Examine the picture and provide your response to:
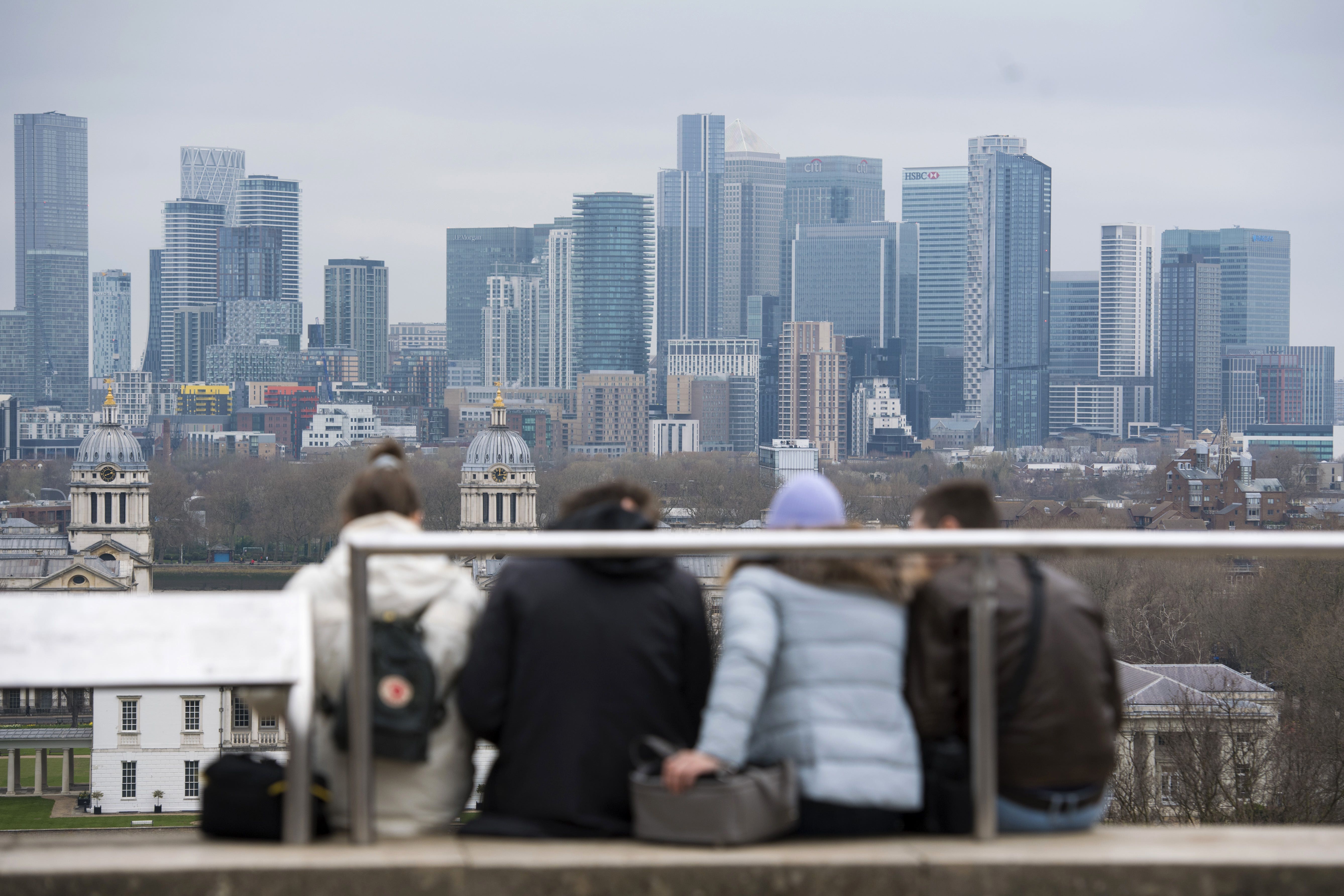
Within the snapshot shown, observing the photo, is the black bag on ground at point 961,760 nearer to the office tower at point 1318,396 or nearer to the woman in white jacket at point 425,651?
the woman in white jacket at point 425,651

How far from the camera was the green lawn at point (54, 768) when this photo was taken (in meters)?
34.6

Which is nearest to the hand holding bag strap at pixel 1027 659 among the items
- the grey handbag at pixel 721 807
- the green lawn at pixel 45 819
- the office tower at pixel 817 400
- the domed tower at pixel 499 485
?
the grey handbag at pixel 721 807

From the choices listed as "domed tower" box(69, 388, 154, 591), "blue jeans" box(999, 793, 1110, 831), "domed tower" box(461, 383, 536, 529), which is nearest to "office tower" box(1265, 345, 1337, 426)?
"domed tower" box(461, 383, 536, 529)

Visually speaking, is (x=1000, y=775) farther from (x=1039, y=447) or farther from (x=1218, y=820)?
(x=1039, y=447)

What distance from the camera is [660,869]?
10.8 feet

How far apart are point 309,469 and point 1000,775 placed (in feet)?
362

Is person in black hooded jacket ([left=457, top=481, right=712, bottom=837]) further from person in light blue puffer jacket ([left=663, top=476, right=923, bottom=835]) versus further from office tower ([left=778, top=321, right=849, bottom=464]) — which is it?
office tower ([left=778, top=321, right=849, bottom=464])

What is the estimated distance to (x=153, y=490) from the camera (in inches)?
4097

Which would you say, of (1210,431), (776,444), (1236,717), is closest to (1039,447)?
(1210,431)

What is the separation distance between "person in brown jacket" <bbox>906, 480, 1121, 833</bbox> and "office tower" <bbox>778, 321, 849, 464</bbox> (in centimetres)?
17861

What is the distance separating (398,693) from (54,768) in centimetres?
3597

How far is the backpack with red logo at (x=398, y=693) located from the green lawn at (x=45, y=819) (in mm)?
26384

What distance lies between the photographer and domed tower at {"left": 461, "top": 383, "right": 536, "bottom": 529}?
85312 millimetres

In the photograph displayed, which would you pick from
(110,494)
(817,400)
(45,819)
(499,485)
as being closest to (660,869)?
(45,819)
